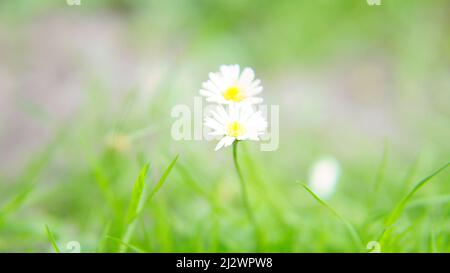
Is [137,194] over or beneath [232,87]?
beneath

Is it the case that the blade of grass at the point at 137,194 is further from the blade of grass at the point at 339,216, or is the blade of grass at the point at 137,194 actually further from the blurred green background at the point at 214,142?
the blade of grass at the point at 339,216

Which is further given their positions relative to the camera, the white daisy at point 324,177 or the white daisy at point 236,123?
the white daisy at point 324,177

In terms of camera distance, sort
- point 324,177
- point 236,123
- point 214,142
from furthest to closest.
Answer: point 214,142 → point 324,177 → point 236,123

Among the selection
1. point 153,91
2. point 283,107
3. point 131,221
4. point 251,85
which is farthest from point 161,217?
point 283,107

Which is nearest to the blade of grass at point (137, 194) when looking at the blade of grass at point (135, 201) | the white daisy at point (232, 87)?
the blade of grass at point (135, 201)

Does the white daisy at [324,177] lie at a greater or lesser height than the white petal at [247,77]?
lesser

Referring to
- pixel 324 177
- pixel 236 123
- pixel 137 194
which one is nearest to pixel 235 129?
pixel 236 123

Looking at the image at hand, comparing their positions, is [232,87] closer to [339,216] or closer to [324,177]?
[339,216]
